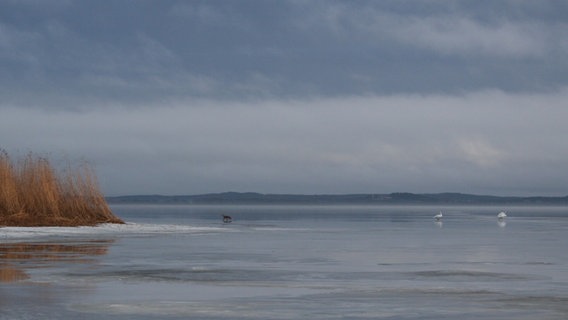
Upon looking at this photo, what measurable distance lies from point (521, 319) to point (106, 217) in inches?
1125

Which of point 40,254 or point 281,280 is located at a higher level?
point 40,254

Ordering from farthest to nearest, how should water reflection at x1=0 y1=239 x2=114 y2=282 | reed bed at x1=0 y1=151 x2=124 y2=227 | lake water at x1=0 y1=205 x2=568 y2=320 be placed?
reed bed at x1=0 y1=151 x2=124 y2=227, water reflection at x1=0 y1=239 x2=114 y2=282, lake water at x1=0 y1=205 x2=568 y2=320

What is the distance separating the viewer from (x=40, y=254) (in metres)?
20.4

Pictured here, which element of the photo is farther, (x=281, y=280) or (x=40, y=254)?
(x=40, y=254)

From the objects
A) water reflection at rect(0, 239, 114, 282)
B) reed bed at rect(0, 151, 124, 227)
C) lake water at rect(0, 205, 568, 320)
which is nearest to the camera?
lake water at rect(0, 205, 568, 320)

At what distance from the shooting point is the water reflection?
1585 centimetres

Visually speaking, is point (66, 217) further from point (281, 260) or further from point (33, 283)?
point (33, 283)

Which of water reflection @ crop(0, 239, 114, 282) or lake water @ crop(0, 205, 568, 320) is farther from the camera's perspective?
water reflection @ crop(0, 239, 114, 282)

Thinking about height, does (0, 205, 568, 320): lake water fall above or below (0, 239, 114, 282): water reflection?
below

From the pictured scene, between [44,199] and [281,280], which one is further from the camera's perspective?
[44,199]

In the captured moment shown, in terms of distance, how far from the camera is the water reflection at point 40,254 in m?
15.9

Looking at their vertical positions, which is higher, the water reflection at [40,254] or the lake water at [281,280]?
the water reflection at [40,254]

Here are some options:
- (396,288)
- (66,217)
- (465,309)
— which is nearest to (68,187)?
(66,217)

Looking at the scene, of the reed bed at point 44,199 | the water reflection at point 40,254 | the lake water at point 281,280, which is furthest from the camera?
the reed bed at point 44,199
